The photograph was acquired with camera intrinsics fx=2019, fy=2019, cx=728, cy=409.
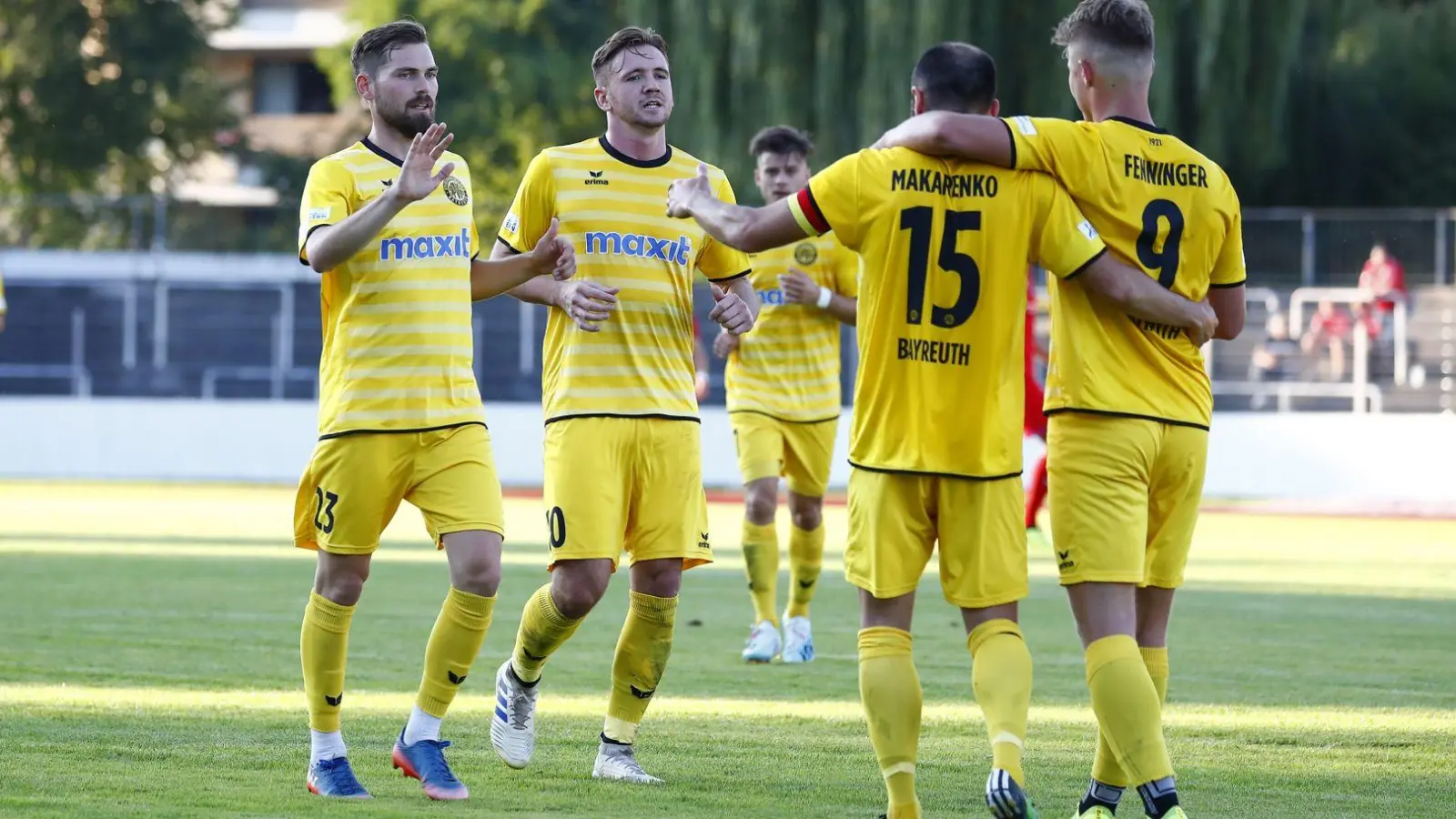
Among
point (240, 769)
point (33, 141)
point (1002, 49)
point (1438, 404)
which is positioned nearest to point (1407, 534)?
point (1438, 404)

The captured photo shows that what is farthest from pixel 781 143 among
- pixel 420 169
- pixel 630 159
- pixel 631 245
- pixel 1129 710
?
pixel 1129 710

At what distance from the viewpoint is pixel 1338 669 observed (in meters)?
10.2

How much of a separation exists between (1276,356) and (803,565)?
18.6 meters

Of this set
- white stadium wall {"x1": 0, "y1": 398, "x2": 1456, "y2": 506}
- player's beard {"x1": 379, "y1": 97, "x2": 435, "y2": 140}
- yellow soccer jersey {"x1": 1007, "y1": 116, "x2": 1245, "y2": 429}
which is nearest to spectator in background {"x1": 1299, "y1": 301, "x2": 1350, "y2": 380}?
white stadium wall {"x1": 0, "y1": 398, "x2": 1456, "y2": 506}

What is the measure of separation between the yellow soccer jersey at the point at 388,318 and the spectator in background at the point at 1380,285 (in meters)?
22.8

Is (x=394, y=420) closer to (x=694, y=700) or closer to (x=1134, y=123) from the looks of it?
(x=1134, y=123)

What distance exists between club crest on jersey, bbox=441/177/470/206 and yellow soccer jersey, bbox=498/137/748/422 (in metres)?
0.37

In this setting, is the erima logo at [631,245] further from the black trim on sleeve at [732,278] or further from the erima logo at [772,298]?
the erima logo at [772,298]

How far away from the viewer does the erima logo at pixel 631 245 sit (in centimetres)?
708

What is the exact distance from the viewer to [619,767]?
6.97m

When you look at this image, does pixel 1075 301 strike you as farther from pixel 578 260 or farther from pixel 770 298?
pixel 770 298

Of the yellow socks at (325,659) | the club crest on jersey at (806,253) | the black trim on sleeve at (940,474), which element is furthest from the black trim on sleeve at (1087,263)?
the club crest on jersey at (806,253)

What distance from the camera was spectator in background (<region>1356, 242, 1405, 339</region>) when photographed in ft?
90.3

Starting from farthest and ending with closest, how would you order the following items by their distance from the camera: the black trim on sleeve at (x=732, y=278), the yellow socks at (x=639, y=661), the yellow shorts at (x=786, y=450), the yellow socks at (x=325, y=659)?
the yellow shorts at (x=786, y=450) → the black trim on sleeve at (x=732, y=278) → the yellow socks at (x=639, y=661) → the yellow socks at (x=325, y=659)
